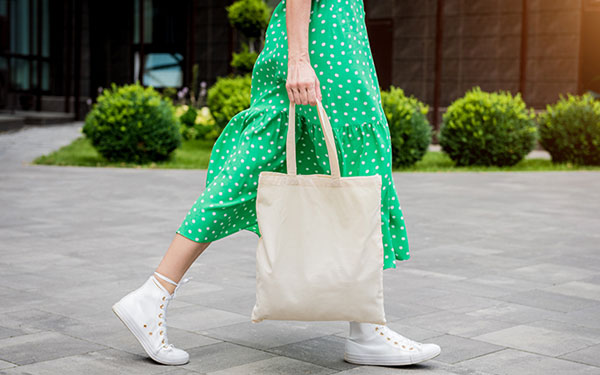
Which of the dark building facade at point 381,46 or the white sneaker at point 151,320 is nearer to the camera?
the white sneaker at point 151,320

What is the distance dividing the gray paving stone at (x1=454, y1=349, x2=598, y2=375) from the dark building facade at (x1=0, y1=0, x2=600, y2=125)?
1439 cm

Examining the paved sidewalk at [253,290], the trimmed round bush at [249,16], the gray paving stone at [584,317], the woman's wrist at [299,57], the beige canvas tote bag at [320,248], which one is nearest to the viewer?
the beige canvas tote bag at [320,248]

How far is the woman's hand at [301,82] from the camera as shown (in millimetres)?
2945

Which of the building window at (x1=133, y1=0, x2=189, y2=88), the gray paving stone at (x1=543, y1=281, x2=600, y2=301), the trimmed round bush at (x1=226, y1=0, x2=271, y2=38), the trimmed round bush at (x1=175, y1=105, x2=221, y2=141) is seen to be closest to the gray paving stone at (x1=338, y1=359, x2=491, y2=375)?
the gray paving stone at (x1=543, y1=281, x2=600, y2=301)

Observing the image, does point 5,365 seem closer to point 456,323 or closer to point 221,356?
point 221,356

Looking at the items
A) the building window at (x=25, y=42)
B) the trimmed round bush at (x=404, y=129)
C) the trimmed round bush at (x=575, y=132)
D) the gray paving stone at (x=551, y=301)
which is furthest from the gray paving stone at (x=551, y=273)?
the building window at (x=25, y=42)

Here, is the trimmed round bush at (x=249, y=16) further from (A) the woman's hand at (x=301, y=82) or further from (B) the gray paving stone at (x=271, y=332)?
(A) the woman's hand at (x=301, y=82)

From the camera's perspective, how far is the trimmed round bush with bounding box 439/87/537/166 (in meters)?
12.4

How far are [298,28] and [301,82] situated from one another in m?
0.20

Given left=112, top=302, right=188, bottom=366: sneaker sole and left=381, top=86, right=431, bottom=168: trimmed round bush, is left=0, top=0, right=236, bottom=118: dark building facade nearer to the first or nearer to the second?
left=381, top=86, right=431, bottom=168: trimmed round bush

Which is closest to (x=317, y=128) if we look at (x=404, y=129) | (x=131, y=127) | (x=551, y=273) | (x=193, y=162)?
(x=551, y=273)

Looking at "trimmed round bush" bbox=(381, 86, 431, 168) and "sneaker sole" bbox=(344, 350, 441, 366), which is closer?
"sneaker sole" bbox=(344, 350, 441, 366)

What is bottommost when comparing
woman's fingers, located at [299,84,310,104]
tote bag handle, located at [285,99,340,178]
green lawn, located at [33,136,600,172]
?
green lawn, located at [33,136,600,172]

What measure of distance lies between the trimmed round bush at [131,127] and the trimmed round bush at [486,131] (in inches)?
161
